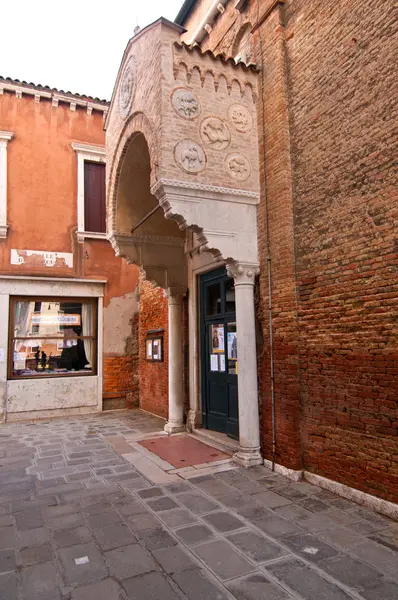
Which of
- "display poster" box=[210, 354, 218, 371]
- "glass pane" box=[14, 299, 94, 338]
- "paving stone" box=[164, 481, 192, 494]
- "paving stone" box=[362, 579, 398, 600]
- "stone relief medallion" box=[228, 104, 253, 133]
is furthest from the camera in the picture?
"glass pane" box=[14, 299, 94, 338]

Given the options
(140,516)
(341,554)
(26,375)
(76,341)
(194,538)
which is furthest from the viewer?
(76,341)

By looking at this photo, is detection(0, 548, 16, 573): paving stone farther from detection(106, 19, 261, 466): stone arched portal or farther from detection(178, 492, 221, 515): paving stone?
detection(106, 19, 261, 466): stone arched portal

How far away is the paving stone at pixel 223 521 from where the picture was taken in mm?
4071

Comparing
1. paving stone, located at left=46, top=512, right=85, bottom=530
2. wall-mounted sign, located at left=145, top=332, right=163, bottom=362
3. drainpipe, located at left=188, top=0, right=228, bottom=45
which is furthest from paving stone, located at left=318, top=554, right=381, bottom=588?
drainpipe, located at left=188, top=0, right=228, bottom=45

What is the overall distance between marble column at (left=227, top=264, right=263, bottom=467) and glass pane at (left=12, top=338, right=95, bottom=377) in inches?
257

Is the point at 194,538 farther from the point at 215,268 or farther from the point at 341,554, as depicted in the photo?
the point at 215,268

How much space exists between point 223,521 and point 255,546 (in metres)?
0.59

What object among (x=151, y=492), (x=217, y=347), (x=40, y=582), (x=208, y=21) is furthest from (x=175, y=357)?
(x=208, y=21)

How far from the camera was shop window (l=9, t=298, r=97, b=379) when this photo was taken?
35.9ft

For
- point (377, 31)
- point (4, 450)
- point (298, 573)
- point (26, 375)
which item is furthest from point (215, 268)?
point (26, 375)

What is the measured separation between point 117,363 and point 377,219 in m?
8.79

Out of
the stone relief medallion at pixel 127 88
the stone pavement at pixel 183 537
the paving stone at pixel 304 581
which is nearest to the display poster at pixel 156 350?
the stone pavement at pixel 183 537

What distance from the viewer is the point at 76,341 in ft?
38.0

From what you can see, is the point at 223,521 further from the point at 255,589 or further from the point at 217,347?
the point at 217,347
